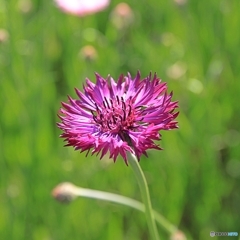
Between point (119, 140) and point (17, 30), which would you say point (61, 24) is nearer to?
point (17, 30)

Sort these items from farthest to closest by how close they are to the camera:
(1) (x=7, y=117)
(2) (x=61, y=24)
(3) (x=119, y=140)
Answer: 1. (2) (x=61, y=24)
2. (1) (x=7, y=117)
3. (3) (x=119, y=140)

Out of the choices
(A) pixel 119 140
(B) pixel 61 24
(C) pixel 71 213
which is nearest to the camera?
(A) pixel 119 140

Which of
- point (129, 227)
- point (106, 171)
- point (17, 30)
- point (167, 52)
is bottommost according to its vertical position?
point (129, 227)

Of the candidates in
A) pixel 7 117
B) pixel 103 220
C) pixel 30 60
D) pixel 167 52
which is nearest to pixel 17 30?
pixel 30 60

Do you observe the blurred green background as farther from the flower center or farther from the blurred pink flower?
the flower center

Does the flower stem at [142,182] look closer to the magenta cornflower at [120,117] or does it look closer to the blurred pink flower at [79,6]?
the magenta cornflower at [120,117]

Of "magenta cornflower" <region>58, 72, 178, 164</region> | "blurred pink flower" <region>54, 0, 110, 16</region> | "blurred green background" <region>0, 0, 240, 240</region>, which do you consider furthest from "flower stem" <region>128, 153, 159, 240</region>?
"blurred pink flower" <region>54, 0, 110, 16</region>
